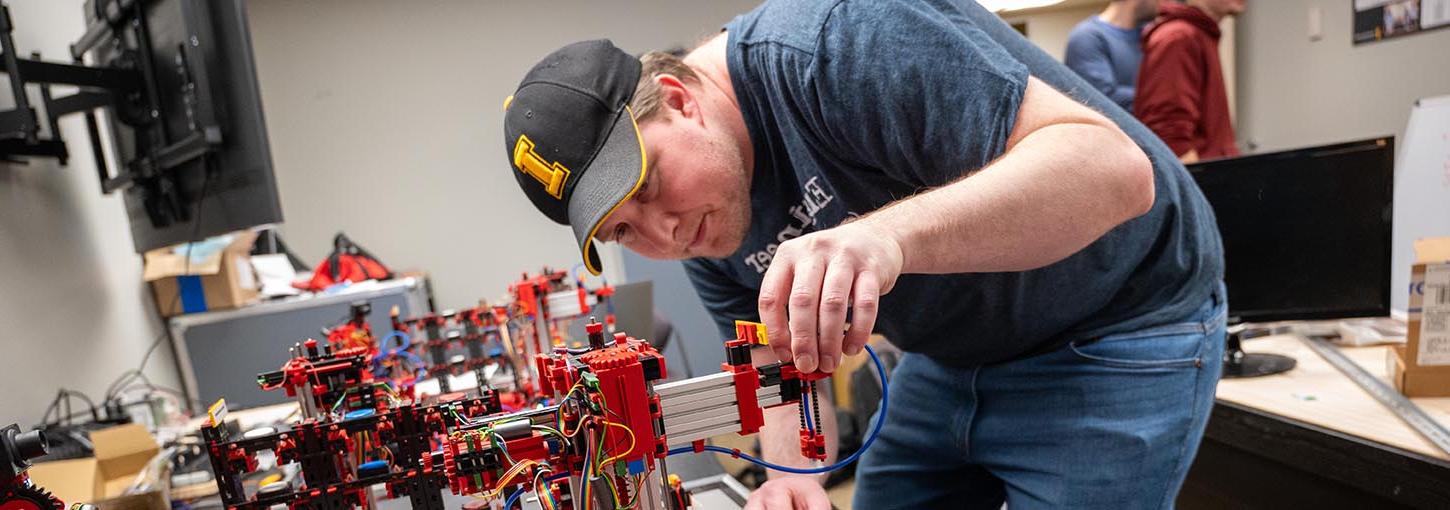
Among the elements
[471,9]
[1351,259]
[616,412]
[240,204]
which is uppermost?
[471,9]

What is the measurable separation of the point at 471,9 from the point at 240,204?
119 inches

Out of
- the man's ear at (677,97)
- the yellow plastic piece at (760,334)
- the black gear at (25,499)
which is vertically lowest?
the black gear at (25,499)

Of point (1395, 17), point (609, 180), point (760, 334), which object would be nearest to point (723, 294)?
point (609, 180)

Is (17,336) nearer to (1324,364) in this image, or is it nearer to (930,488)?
(930,488)

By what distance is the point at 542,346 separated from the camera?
1724mm

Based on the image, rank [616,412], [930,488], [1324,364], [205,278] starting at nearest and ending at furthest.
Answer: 1. [616,412]
2. [930,488]
3. [1324,364]
4. [205,278]

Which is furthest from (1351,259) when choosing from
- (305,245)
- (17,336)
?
(305,245)

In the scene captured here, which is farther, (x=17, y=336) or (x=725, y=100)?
(x=17, y=336)

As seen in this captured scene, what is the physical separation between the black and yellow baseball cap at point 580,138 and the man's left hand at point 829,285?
31 centimetres

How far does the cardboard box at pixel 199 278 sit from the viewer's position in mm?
2664

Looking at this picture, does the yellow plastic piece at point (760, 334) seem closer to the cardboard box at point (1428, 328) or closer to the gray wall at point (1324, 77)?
the cardboard box at point (1428, 328)

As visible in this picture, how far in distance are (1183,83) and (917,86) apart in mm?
2572

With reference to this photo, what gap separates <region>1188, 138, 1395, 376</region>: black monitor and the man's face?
1.26 metres

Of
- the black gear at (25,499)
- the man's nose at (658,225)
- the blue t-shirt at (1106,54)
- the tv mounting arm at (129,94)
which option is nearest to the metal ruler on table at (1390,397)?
the man's nose at (658,225)
